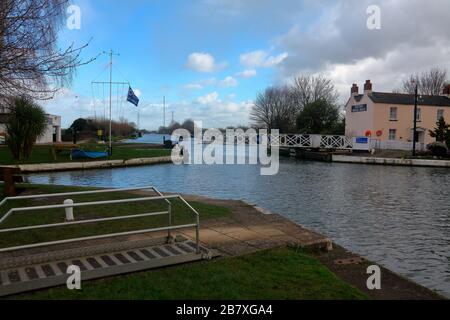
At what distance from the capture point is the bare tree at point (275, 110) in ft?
258

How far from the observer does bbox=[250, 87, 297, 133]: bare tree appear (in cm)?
7856

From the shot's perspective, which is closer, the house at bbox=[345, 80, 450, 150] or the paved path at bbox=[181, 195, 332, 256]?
the paved path at bbox=[181, 195, 332, 256]

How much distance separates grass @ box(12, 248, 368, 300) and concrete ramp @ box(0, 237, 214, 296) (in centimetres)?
16

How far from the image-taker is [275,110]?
8119cm

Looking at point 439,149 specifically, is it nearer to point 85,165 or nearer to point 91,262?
point 85,165

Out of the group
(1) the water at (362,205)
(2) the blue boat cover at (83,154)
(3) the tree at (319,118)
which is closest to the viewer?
(1) the water at (362,205)

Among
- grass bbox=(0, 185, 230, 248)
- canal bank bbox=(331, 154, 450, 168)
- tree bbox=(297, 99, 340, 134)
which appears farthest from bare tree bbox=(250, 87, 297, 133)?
grass bbox=(0, 185, 230, 248)

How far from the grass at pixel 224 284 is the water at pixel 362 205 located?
8.56ft

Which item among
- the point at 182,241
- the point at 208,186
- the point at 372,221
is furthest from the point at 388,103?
the point at 182,241

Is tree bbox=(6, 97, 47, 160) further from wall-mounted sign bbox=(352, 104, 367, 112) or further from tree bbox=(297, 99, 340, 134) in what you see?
tree bbox=(297, 99, 340, 134)

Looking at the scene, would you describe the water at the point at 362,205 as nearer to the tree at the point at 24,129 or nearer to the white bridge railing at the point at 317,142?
the tree at the point at 24,129

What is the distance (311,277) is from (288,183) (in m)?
17.2

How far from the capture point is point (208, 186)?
20922 mm

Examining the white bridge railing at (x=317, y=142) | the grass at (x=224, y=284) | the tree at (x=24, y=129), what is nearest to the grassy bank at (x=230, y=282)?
the grass at (x=224, y=284)
